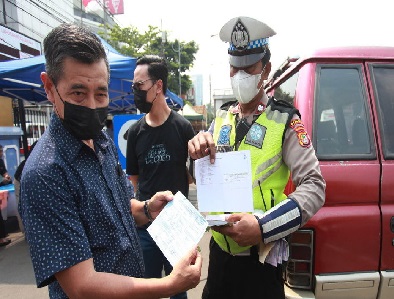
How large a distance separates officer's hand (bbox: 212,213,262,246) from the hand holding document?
0.05m

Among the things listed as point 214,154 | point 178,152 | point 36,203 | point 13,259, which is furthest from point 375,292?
point 13,259

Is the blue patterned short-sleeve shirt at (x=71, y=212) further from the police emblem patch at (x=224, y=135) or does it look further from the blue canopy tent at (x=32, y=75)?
the blue canopy tent at (x=32, y=75)

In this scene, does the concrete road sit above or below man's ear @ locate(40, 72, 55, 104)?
below

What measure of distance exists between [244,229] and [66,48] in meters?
0.90

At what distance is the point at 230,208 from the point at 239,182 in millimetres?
117

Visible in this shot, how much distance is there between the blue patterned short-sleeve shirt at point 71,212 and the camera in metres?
0.93

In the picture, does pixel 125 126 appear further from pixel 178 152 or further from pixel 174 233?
pixel 174 233

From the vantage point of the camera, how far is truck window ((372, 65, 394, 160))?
1.86 m

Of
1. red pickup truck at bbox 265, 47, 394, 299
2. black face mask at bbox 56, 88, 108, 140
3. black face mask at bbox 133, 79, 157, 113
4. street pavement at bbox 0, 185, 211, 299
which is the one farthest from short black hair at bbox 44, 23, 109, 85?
street pavement at bbox 0, 185, 211, 299

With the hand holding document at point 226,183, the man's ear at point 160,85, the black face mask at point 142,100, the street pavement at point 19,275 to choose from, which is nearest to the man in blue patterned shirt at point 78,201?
the hand holding document at point 226,183

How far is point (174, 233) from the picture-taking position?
3.86ft

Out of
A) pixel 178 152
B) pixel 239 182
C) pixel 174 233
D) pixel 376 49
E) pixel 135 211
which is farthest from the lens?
pixel 178 152

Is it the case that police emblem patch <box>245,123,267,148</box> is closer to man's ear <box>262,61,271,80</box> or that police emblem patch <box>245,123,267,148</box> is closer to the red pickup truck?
man's ear <box>262,61,271,80</box>

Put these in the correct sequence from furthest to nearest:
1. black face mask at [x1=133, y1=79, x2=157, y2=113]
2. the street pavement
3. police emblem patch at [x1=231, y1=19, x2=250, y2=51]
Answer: the street pavement
black face mask at [x1=133, y1=79, x2=157, y2=113]
police emblem patch at [x1=231, y1=19, x2=250, y2=51]
